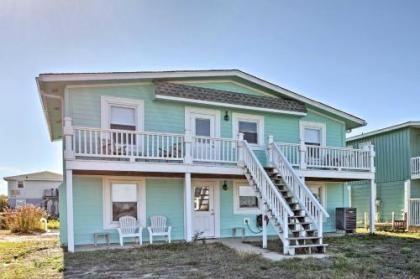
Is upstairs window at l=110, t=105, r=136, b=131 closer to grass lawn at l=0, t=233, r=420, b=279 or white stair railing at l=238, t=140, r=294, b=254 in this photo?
white stair railing at l=238, t=140, r=294, b=254

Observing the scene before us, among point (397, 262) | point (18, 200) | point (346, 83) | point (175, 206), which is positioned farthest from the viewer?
point (18, 200)

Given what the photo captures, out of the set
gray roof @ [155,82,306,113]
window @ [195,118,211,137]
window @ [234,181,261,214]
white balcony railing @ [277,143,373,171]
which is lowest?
window @ [234,181,261,214]

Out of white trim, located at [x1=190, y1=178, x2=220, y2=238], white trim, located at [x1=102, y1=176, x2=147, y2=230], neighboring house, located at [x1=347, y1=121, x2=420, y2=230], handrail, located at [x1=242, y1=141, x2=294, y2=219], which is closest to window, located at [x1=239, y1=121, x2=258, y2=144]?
handrail, located at [x1=242, y1=141, x2=294, y2=219]

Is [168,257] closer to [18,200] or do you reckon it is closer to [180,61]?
[180,61]

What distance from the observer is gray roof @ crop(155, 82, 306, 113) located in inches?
477

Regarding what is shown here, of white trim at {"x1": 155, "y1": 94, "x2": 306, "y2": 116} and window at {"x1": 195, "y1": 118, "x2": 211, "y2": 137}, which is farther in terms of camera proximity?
window at {"x1": 195, "y1": 118, "x2": 211, "y2": 137}

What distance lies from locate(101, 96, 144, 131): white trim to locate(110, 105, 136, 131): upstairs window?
0.13 metres

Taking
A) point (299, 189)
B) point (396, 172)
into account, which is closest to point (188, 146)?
point (299, 189)

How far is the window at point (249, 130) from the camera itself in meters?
13.6

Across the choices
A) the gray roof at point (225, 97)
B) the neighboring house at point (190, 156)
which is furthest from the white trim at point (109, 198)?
the gray roof at point (225, 97)

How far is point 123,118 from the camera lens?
11.7 m

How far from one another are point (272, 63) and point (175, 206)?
8.01 metres

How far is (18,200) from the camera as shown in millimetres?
33500

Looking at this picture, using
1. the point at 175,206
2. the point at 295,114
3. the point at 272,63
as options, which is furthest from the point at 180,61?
the point at 175,206
